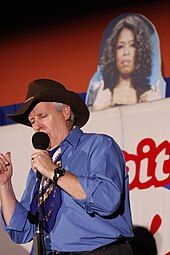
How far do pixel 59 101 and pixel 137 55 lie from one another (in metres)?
2.14

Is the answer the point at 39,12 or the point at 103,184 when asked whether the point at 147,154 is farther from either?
the point at 39,12

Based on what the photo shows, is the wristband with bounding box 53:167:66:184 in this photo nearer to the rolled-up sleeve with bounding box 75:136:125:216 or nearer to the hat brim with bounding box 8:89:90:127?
the rolled-up sleeve with bounding box 75:136:125:216

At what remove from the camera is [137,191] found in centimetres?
278

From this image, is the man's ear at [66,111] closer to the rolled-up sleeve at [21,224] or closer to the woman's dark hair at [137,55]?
the rolled-up sleeve at [21,224]

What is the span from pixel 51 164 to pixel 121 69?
2.53 m

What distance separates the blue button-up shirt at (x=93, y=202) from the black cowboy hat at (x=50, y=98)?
0.46 feet

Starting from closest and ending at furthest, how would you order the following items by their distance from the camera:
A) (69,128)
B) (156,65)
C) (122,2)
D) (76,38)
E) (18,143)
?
(69,128) < (18,143) < (156,65) < (122,2) < (76,38)

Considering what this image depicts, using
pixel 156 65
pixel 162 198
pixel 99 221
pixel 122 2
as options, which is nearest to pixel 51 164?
pixel 99 221

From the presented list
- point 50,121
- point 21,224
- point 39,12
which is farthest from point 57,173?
point 39,12

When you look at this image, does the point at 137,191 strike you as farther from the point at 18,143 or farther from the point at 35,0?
the point at 35,0

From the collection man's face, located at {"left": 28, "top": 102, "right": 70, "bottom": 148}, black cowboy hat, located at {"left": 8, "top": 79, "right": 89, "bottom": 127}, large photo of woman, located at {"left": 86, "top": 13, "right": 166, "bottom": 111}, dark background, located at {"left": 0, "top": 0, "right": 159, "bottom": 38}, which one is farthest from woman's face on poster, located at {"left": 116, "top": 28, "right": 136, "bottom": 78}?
man's face, located at {"left": 28, "top": 102, "right": 70, "bottom": 148}

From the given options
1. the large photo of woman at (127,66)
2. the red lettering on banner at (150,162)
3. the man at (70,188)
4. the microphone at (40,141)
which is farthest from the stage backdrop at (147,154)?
the microphone at (40,141)

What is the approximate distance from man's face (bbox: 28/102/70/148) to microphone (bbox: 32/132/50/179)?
10 cm

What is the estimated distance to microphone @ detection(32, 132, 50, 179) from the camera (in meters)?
1.46
